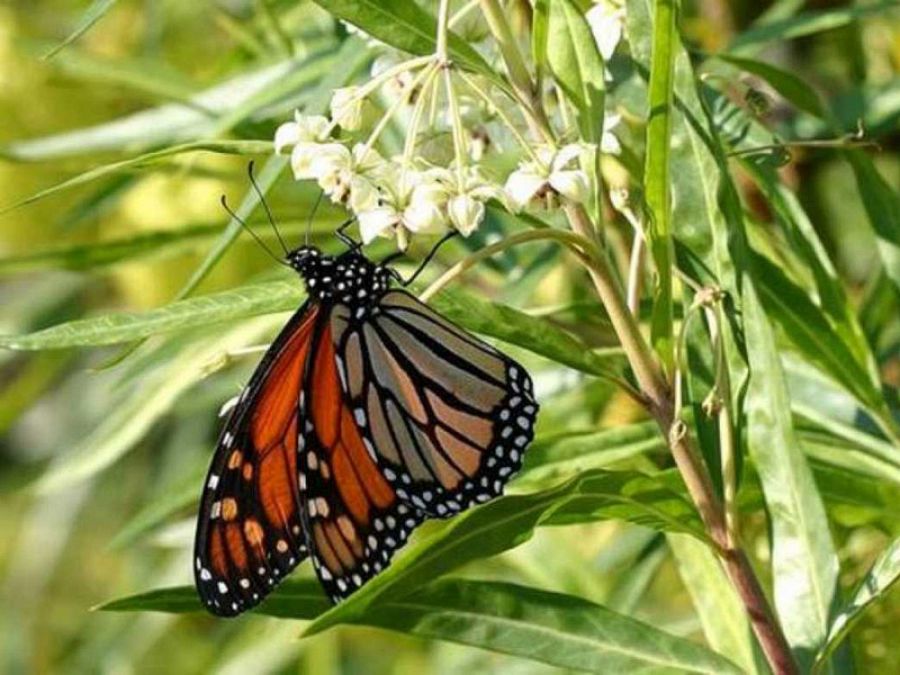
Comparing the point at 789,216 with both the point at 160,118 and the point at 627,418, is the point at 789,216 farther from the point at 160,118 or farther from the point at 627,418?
the point at 160,118

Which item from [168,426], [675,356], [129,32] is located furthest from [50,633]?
[675,356]

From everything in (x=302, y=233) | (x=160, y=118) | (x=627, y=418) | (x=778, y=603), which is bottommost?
(x=778, y=603)

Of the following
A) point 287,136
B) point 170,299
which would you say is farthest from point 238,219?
point 170,299

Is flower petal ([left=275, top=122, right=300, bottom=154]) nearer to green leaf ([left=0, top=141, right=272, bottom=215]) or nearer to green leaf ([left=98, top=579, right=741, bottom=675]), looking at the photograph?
green leaf ([left=0, top=141, right=272, bottom=215])

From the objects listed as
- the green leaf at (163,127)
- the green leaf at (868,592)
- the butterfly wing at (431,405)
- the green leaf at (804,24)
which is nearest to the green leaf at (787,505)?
the green leaf at (868,592)

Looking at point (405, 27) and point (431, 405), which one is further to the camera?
point (431, 405)

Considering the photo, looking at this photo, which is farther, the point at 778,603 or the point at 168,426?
the point at 168,426

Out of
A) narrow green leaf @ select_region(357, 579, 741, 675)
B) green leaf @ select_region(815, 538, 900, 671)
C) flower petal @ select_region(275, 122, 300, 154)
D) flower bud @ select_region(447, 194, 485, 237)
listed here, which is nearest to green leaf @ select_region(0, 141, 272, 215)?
flower petal @ select_region(275, 122, 300, 154)

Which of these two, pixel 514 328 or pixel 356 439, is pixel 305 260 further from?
pixel 514 328
